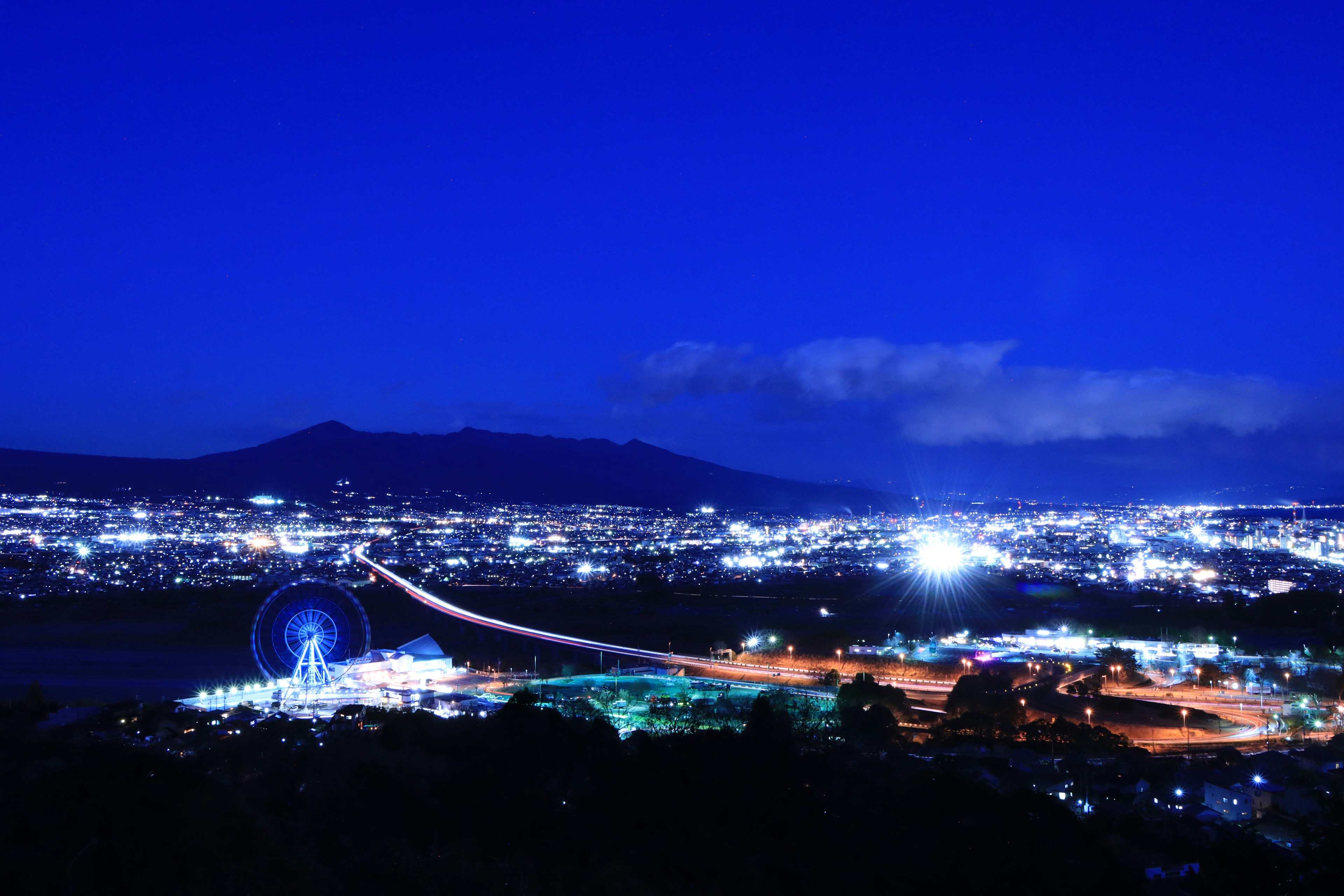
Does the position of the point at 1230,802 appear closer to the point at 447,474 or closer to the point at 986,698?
the point at 986,698

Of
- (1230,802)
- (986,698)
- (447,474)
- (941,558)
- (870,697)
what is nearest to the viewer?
(1230,802)

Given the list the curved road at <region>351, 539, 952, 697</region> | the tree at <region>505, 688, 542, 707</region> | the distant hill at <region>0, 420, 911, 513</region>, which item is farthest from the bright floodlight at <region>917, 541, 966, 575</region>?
the distant hill at <region>0, 420, 911, 513</region>

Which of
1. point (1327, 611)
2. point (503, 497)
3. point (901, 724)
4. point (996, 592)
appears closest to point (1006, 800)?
point (901, 724)

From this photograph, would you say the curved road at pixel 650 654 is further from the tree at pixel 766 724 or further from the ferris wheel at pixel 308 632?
the ferris wheel at pixel 308 632

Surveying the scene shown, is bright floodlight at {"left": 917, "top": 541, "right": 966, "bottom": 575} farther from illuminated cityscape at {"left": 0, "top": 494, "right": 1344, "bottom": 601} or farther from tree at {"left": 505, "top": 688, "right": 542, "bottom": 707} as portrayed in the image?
tree at {"left": 505, "top": 688, "right": 542, "bottom": 707}

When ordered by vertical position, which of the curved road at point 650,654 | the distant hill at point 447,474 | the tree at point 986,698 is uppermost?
the distant hill at point 447,474

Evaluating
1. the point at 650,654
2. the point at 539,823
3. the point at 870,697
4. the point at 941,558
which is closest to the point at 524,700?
the point at 870,697

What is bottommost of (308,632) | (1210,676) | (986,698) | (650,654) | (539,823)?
(650,654)

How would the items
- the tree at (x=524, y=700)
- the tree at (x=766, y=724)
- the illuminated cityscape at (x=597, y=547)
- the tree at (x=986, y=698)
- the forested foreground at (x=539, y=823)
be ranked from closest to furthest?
the forested foreground at (x=539, y=823) → the tree at (x=766, y=724) → the tree at (x=524, y=700) → the tree at (x=986, y=698) → the illuminated cityscape at (x=597, y=547)

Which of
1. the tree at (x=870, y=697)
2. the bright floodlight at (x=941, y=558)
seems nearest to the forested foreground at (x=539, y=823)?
the tree at (x=870, y=697)
